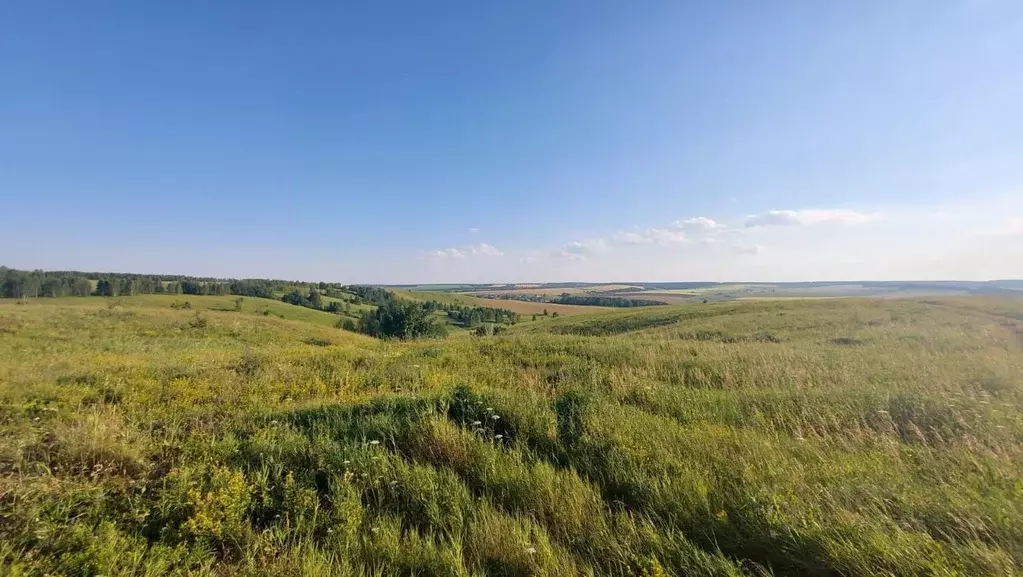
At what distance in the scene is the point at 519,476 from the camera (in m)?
3.89

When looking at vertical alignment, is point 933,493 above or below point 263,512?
above

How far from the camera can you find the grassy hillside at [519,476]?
2781 millimetres

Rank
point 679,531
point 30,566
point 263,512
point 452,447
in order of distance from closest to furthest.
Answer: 1. point 30,566
2. point 679,531
3. point 263,512
4. point 452,447

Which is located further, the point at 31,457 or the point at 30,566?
the point at 31,457

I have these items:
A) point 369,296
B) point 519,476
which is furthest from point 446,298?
point 519,476

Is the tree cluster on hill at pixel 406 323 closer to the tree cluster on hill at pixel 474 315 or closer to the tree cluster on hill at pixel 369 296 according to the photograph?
the tree cluster on hill at pixel 474 315

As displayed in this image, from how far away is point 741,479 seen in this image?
364 cm

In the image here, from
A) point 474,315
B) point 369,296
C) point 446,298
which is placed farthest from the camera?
point 369,296

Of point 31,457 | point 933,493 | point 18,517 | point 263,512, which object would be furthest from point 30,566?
point 933,493

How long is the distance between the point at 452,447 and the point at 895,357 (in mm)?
11472

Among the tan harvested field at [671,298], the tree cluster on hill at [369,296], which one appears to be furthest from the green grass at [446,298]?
the tan harvested field at [671,298]

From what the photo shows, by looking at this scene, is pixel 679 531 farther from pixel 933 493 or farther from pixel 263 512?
pixel 263 512

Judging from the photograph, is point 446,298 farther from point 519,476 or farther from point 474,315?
point 519,476

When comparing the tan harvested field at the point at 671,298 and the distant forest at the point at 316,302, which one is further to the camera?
the tan harvested field at the point at 671,298
